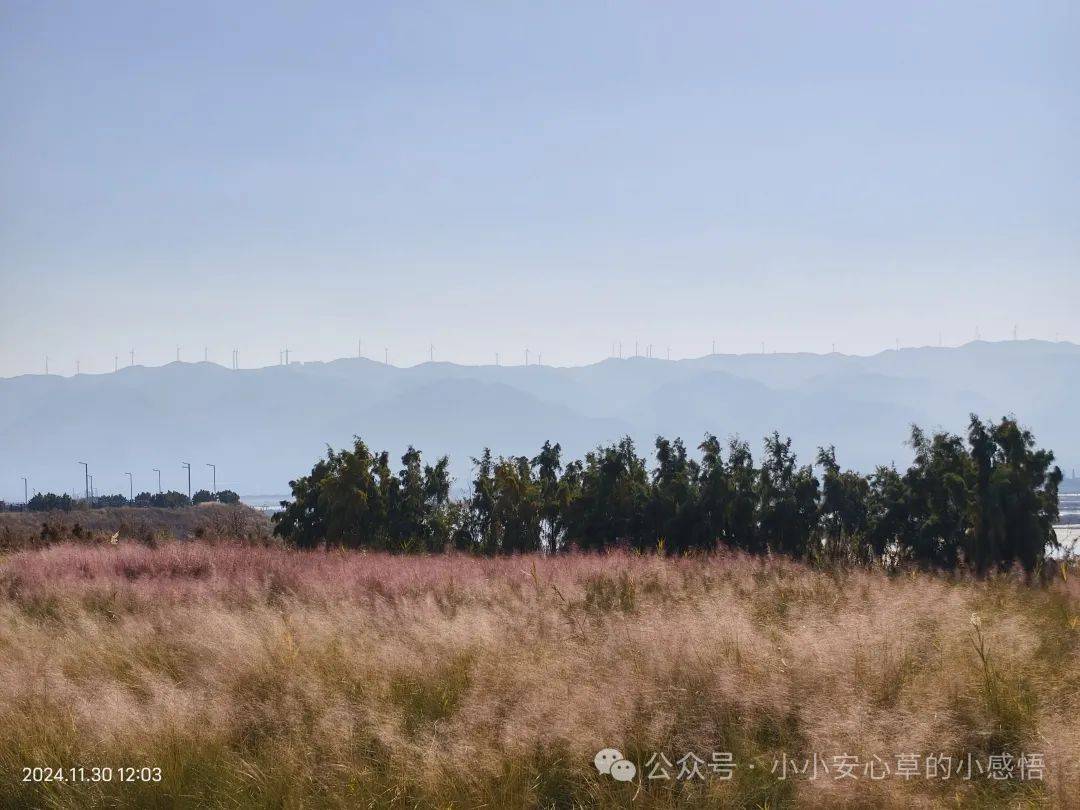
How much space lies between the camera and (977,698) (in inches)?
250

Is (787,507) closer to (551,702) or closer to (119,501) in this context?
(551,702)

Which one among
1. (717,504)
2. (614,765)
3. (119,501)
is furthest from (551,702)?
(119,501)

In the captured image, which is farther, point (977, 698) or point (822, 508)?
point (822, 508)

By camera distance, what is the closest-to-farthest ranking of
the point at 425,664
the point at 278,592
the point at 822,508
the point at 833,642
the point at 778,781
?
1. the point at 778,781
2. the point at 833,642
3. the point at 425,664
4. the point at 278,592
5. the point at 822,508

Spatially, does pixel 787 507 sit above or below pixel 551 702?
above

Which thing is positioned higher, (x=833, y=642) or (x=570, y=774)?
(x=833, y=642)

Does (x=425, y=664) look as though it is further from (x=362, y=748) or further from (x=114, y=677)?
(x=114, y=677)

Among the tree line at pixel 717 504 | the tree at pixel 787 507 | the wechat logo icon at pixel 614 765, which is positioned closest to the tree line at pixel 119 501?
the tree line at pixel 717 504

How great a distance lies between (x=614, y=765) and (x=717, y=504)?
44.2ft

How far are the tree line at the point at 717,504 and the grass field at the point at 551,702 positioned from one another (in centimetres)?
721

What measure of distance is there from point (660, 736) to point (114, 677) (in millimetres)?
5055

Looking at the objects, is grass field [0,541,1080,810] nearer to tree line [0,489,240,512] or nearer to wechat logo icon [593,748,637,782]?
wechat logo icon [593,748,637,782]

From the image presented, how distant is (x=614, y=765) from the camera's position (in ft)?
19.2

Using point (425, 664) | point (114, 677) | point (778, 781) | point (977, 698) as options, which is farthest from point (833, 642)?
point (114, 677)
